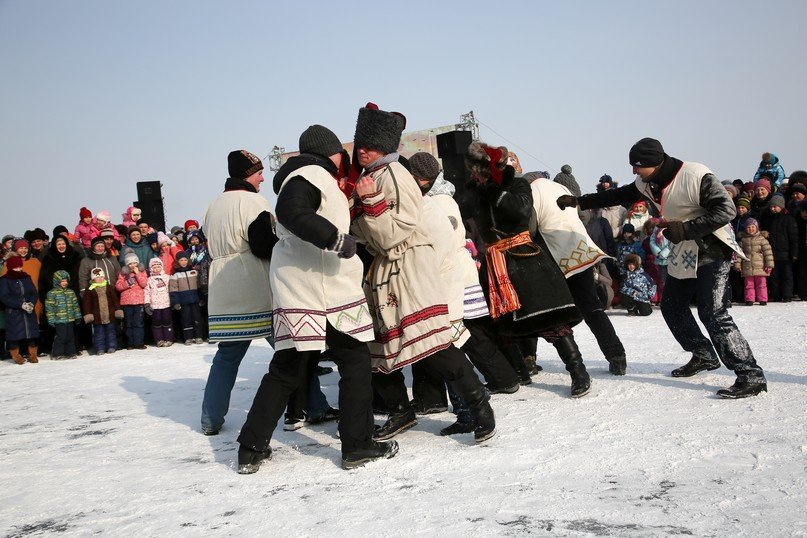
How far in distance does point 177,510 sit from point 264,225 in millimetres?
1847

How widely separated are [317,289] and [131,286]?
7.06 metres

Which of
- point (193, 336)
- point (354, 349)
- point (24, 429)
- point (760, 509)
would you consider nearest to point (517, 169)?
point (354, 349)

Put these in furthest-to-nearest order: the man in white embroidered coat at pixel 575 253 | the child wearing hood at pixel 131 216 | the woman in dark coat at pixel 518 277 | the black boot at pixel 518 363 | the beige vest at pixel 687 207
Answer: the child wearing hood at pixel 131 216, the black boot at pixel 518 363, the man in white embroidered coat at pixel 575 253, the woman in dark coat at pixel 518 277, the beige vest at pixel 687 207

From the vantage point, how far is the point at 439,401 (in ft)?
15.5

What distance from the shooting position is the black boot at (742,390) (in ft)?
14.1

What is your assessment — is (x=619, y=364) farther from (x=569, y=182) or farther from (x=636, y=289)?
(x=636, y=289)

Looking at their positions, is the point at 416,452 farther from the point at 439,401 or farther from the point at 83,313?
the point at 83,313

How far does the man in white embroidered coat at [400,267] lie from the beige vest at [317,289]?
19cm

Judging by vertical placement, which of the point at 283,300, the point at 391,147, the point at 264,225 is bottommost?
the point at 283,300

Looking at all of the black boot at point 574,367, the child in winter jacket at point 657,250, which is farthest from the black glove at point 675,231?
the child in winter jacket at point 657,250

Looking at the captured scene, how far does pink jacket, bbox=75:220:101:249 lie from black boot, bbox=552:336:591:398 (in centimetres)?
868

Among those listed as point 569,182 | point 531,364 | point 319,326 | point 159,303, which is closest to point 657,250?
point 569,182

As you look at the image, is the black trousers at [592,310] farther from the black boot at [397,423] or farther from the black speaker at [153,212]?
the black speaker at [153,212]

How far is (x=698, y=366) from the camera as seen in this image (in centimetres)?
505
